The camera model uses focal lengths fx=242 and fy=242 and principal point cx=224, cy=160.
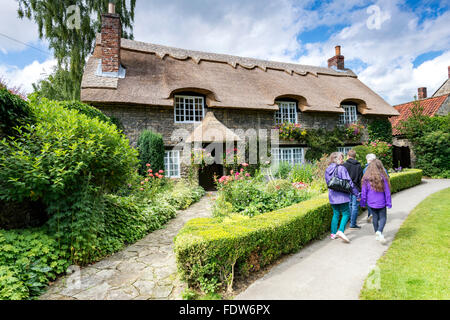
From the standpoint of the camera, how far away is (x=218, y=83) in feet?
42.1

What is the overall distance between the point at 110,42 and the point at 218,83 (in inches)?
214

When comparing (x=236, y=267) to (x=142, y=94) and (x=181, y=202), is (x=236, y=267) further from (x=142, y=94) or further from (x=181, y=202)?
(x=142, y=94)

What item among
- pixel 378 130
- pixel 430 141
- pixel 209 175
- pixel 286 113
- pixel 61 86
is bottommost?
pixel 209 175

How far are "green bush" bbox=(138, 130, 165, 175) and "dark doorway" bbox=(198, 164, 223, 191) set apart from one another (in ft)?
8.25

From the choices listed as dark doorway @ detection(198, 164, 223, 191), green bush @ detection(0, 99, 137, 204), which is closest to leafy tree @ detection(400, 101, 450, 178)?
dark doorway @ detection(198, 164, 223, 191)

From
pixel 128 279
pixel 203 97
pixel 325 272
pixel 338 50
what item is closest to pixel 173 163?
pixel 203 97

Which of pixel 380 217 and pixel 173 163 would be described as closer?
pixel 380 217

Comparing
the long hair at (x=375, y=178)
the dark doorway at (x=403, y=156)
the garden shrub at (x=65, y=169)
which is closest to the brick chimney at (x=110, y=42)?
the garden shrub at (x=65, y=169)

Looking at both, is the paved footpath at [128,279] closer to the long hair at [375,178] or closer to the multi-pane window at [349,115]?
the long hair at [375,178]

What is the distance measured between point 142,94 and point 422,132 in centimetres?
1780

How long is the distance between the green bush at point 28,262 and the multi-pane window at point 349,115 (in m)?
15.6

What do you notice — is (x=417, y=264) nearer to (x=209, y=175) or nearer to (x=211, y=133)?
(x=211, y=133)

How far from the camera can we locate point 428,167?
15859mm
